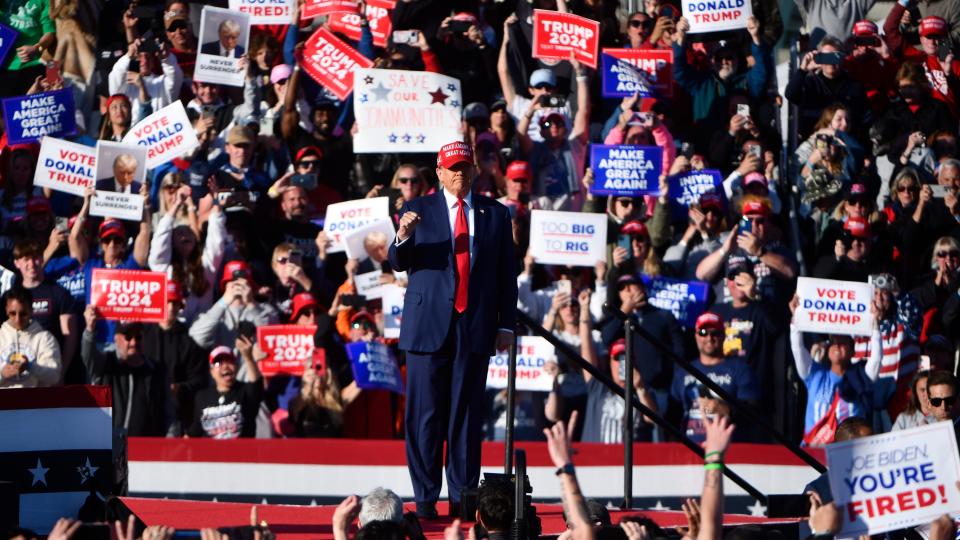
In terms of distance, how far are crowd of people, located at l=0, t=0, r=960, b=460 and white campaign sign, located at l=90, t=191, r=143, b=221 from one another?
10 cm

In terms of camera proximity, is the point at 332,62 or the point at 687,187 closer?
the point at 687,187

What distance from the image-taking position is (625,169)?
14.6 meters

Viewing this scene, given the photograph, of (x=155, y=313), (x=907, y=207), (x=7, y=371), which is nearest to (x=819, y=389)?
(x=907, y=207)

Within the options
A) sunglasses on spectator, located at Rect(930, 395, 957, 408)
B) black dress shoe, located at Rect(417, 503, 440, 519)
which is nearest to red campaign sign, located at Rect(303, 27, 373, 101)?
sunglasses on spectator, located at Rect(930, 395, 957, 408)

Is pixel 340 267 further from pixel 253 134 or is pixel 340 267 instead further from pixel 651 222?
pixel 651 222

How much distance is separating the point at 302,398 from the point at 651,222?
3089 millimetres

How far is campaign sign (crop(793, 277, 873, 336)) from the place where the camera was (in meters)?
13.9

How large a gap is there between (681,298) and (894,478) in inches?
264

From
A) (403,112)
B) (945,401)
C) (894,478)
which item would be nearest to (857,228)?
(945,401)

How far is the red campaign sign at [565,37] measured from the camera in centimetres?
1575

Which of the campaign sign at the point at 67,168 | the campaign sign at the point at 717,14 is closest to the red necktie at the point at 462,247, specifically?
Answer: the campaign sign at the point at 67,168

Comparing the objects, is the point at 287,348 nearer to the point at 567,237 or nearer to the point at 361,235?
the point at 361,235

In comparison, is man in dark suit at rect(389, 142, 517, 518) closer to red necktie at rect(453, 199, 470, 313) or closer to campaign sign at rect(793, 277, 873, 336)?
red necktie at rect(453, 199, 470, 313)

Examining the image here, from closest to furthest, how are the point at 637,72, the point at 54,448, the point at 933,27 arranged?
1. the point at 54,448
2. the point at 637,72
3. the point at 933,27
